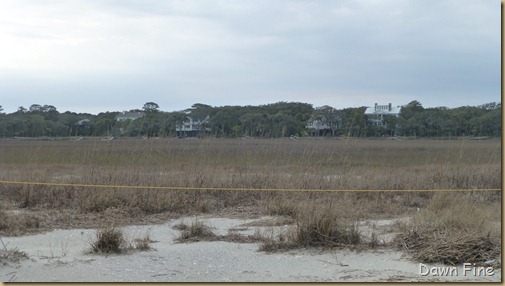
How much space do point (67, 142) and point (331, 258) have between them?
1639cm

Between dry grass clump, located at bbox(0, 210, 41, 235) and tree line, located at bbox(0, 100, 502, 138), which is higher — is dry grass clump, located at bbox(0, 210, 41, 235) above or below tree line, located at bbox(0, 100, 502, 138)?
below

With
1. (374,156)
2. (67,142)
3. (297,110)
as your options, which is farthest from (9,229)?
(374,156)

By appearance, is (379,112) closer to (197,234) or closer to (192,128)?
(192,128)

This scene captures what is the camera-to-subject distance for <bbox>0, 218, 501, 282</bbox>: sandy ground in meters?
7.07

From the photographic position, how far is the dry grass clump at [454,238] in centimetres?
766

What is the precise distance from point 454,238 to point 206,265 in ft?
11.4

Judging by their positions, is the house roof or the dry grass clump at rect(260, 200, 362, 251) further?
the house roof

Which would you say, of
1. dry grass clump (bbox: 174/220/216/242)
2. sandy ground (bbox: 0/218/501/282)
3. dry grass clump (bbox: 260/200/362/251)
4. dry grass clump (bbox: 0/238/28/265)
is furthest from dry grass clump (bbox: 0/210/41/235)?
dry grass clump (bbox: 260/200/362/251)

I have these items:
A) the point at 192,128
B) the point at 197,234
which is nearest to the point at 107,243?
the point at 197,234

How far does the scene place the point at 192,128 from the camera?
2253 cm

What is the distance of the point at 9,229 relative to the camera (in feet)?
33.3

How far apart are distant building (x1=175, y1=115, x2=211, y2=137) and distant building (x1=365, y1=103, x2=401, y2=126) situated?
274 inches

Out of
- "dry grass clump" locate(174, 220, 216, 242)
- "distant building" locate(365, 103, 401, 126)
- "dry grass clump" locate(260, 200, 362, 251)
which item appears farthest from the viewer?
"distant building" locate(365, 103, 401, 126)

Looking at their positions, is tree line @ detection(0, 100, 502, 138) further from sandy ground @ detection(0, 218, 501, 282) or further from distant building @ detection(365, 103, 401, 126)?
sandy ground @ detection(0, 218, 501, 282)
